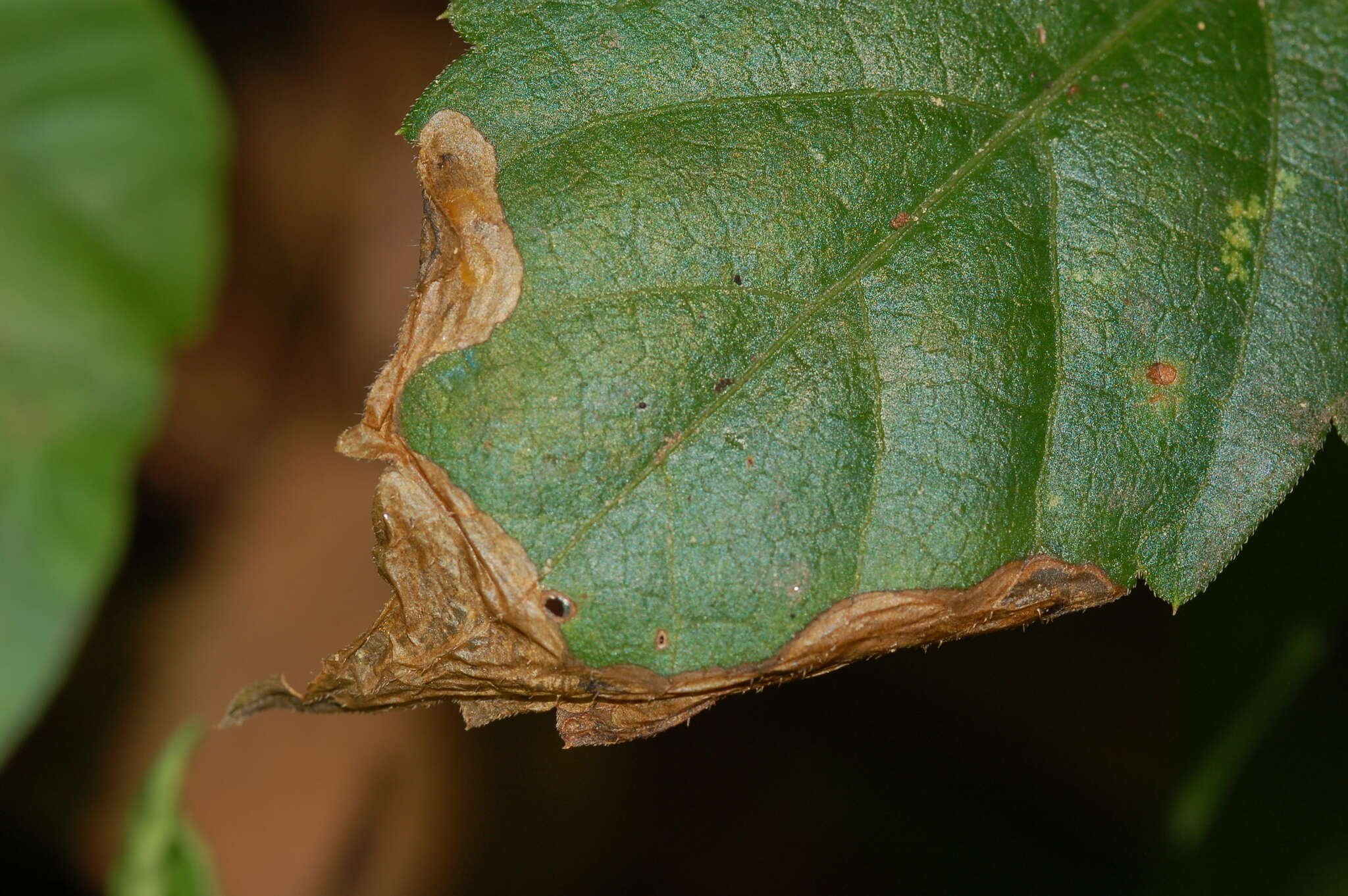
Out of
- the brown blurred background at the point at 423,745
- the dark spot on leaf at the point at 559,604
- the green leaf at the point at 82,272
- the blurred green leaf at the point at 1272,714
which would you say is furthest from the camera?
the brown blurred background at the point at 423,745

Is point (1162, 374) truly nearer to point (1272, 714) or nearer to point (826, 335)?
point (826, 335)

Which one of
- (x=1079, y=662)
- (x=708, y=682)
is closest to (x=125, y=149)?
(x=708, y=682)

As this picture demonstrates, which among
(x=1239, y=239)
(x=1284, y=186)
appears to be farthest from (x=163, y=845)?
(x=1284, y=186)

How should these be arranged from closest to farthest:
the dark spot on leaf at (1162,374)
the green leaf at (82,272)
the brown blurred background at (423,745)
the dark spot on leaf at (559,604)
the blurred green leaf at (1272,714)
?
the dark spot on leaf at (559,604) < the dark spot on leaf at (1162,374) < the blurred green leaf at (1272,714) < the green leaf at (82,272) < the brown blurred background at (423,745)

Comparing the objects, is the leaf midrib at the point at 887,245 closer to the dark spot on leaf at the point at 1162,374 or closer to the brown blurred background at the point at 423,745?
the dark spot on leaf at the point at 1162,374

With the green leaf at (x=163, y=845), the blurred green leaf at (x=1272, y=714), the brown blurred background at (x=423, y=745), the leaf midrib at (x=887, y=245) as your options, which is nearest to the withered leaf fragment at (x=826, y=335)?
the leaf midrib at (x=887, y=245)

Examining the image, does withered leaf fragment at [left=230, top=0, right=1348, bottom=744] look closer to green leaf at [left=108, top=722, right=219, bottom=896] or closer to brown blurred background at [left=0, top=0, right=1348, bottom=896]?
green leaf at [left=108, top=722, right=219, bottom=896]

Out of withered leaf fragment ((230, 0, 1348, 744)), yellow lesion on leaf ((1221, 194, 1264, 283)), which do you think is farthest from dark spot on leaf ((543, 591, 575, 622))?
yellow lesion on leaf ((1221, 194, 1264, 283))
